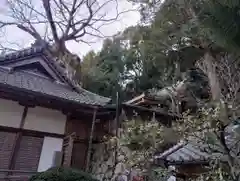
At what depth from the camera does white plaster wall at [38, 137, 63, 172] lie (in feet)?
27.2

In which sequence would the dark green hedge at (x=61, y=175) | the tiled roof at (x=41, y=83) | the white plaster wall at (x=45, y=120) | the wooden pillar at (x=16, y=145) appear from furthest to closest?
the white plaster wall at (x=45, y=120) → the tiled roof at (x=41, y=83) → the wooden pillar at (x=16, y=145) → the dark green hedge at (x=61, y=175)

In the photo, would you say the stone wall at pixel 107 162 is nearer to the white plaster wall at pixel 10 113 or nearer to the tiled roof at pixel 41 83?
the tiled roof at pixel 41 83

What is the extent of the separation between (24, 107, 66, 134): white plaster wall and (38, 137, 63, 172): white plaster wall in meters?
0.31

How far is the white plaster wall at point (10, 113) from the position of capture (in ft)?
25.5

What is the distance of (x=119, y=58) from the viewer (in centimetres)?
1706

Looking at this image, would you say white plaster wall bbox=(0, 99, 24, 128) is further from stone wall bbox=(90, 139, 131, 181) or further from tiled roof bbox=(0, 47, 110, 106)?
stone wall bbox=(90, 139, 131, 181)

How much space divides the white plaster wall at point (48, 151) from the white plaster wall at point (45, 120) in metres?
0.31

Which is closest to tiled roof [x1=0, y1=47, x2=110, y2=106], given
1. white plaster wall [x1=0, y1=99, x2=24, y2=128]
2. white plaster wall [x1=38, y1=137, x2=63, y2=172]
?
white plaster wall [x1=0, y1=99, x2=24, y2=128]

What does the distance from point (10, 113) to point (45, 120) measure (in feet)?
3.73

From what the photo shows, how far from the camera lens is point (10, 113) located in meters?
7.96

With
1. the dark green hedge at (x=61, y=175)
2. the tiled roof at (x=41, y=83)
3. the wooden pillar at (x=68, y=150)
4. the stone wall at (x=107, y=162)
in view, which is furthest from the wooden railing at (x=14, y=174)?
the stone wall at (x=107, y=162)

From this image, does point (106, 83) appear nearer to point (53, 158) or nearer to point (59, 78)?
point (59, 78)

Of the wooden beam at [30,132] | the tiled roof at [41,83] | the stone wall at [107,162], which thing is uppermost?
the tiled roof at [41,83]

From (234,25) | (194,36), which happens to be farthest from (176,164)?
(194,36)
